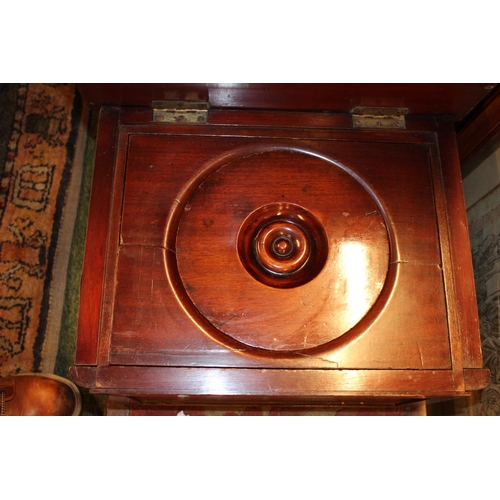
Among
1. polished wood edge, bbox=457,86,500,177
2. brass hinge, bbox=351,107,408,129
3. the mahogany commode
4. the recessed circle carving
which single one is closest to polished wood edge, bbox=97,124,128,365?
the mahogany commode

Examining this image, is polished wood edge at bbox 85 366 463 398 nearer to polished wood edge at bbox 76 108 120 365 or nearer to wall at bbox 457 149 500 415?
polished wood edge at bbox 76 108 120 365

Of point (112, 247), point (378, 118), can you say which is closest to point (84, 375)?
point (112, 247)

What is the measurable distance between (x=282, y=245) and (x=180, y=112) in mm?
396

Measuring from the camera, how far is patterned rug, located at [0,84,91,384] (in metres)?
1.65

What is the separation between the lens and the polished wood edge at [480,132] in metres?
1.34

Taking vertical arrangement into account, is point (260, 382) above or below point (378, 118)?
below

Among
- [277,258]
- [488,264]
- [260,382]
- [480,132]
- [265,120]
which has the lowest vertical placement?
[260,382]

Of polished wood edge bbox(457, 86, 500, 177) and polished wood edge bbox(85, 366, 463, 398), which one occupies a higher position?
polished wood edge bbox(457, 86, 500, 177)

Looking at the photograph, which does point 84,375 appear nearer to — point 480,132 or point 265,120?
point 265,120

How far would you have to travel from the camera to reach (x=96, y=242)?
108 centimetres

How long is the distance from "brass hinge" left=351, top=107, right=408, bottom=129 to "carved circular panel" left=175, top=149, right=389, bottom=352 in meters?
0.14

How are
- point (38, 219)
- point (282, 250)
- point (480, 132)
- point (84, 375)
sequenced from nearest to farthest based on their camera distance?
1. point (84, 375)
2. point (282, 250)
3. point (480, 132)
4. point (38, 219)

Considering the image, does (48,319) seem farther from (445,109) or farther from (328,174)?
(445,109)

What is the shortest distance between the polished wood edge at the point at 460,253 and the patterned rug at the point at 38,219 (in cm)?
125
